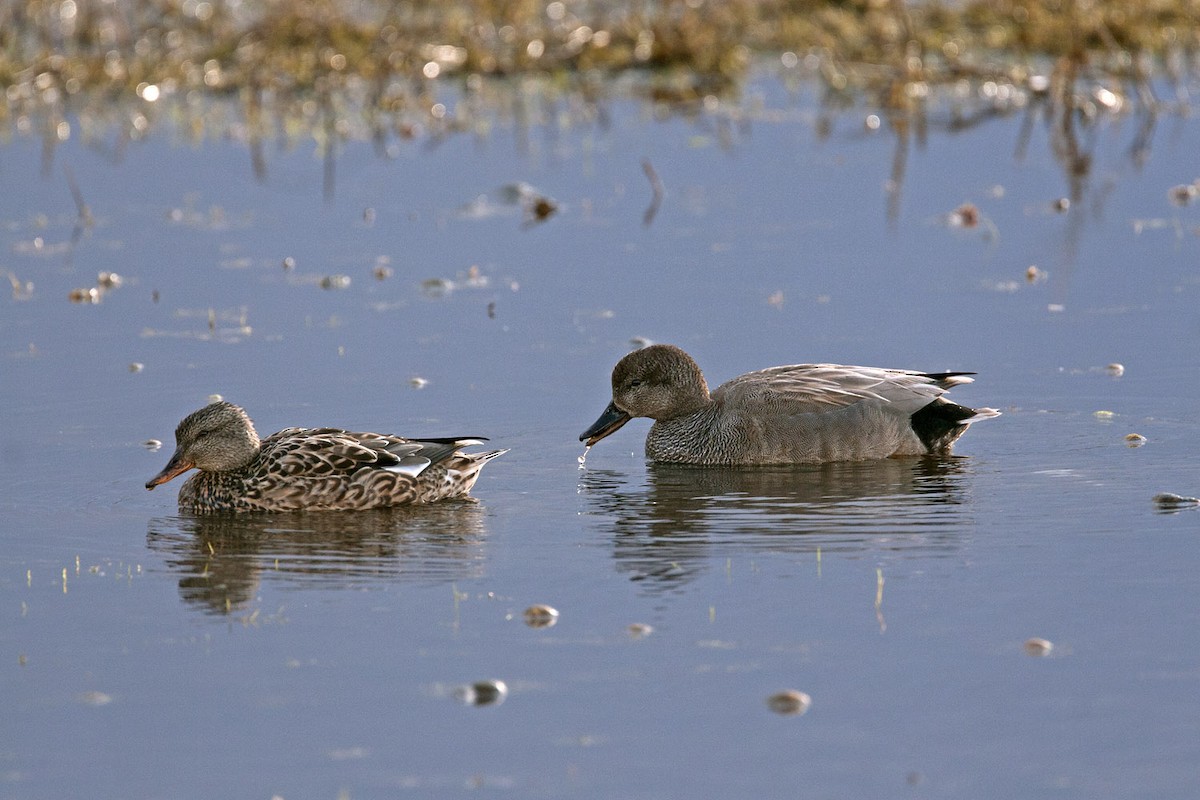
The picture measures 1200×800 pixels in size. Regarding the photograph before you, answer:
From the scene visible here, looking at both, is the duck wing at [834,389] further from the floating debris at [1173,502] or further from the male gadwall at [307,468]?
the floating debris at [1173,502]

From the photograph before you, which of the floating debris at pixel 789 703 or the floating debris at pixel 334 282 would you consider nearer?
the floating debris at pixel 789 703

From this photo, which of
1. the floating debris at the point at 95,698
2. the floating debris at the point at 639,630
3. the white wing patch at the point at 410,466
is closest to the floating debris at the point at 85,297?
the white wing patch at the point at 410,466

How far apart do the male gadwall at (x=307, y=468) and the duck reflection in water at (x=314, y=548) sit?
8 cm

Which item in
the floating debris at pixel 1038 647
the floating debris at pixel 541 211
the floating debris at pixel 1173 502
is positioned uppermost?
the floating debris at pixel 541 211

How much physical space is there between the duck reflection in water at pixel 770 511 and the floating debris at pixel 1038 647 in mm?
1337

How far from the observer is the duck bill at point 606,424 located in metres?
10.4

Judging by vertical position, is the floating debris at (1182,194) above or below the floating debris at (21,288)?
above

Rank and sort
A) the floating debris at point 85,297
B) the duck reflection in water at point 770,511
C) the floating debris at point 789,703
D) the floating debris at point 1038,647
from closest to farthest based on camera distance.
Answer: the floating debris at point 789,703
the floating debris at point 1038,647
the duck reflection in water at point 770,511
the floating debris at point 85,297

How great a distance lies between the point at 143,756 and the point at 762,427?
198 inches

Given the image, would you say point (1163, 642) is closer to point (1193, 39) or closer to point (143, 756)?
point (143, 756)

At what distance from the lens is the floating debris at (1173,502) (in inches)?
339

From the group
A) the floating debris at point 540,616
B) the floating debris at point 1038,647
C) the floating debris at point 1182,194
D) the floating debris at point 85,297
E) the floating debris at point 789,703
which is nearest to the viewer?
the floating debris at point 789,703

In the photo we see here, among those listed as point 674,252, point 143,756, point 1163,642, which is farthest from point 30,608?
point 674,252

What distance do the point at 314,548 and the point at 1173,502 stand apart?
379 cm
